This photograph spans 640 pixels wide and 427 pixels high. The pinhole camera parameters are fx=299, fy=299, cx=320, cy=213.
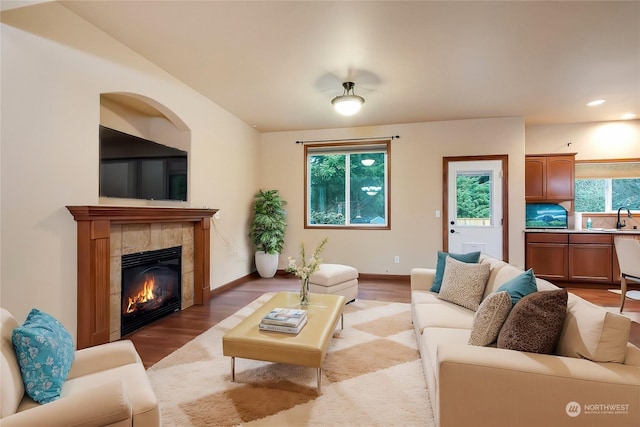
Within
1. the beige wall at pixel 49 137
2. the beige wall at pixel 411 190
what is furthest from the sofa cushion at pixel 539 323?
the beige wall at pixel 411 190

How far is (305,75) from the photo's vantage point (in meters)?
3.44

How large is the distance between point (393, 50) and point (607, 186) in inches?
199

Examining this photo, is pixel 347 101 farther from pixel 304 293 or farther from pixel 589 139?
pixel 589 139

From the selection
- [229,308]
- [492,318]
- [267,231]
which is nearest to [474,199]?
[267,231]

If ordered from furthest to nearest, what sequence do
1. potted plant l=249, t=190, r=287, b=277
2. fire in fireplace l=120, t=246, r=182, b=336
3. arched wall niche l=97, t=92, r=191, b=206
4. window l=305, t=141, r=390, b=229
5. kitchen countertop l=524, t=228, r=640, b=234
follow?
window l=305, t=141, r=390, b=229
potted plant l=249, t=190, r=287, b=277
kitchen countertop l=524, t=228, r=640, b=234
arched wall niche l=97, t=92, r=191, b=206
fire in fireplace l=120, t=246, r=182, b=336

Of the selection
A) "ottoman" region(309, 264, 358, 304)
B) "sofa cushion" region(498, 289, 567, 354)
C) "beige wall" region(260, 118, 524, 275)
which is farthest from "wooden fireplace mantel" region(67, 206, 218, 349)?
"beige wall" region(260, 118, 524, 275)

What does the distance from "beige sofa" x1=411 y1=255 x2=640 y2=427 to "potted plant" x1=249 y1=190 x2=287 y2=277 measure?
4.14m

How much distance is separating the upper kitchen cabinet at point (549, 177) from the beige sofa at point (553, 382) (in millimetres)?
4567

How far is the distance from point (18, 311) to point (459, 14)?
3973 mm

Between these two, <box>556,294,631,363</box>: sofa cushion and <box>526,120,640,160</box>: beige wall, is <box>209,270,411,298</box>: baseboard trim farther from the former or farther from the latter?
<box>556,294,631,363</box>: sofa cushion

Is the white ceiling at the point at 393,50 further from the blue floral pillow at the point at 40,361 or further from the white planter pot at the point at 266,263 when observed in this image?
the white planter pot at the point at 266,263

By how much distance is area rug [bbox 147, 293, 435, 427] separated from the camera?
1.75 m

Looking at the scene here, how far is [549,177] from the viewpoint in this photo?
5164 millimetres
